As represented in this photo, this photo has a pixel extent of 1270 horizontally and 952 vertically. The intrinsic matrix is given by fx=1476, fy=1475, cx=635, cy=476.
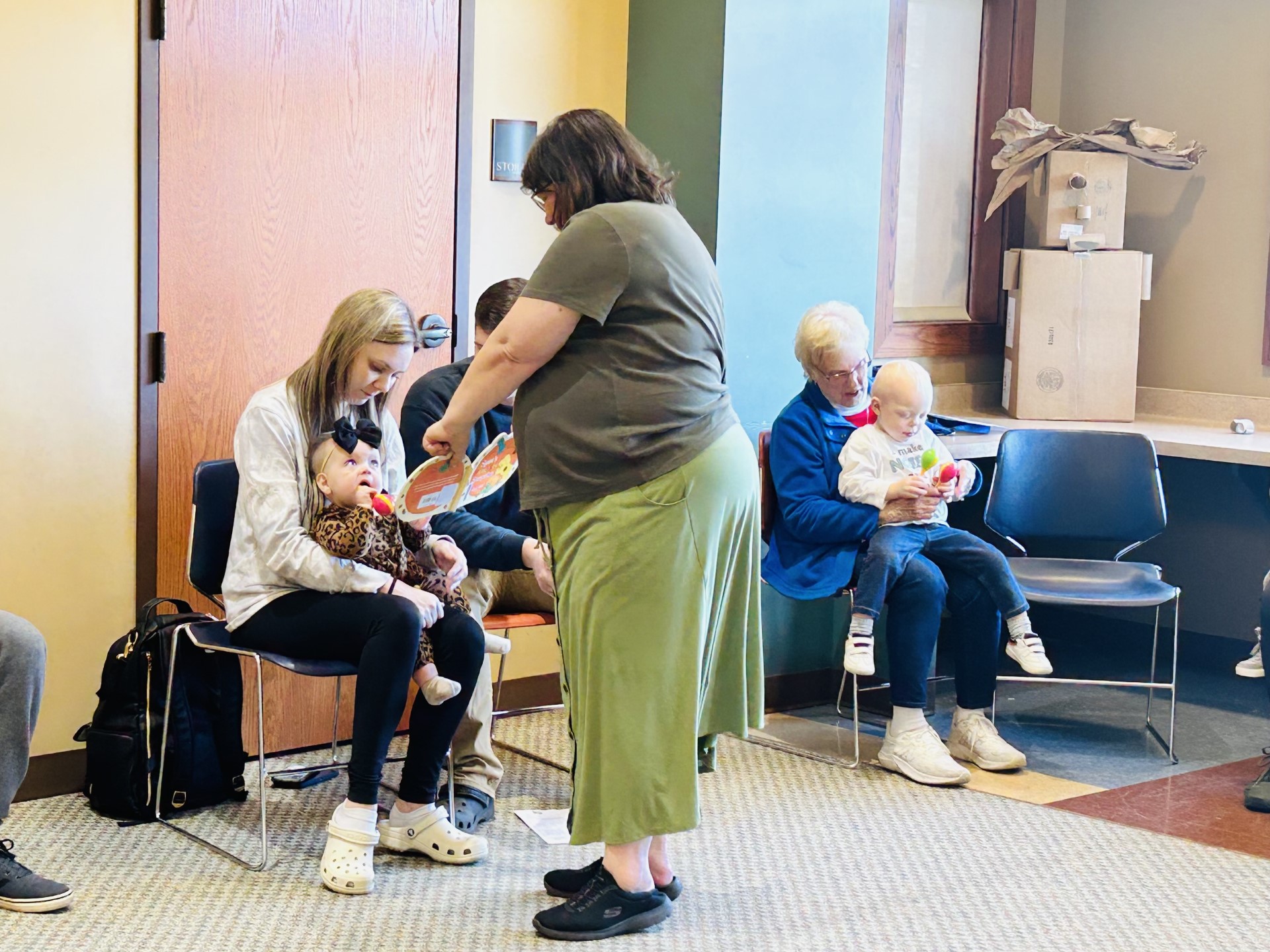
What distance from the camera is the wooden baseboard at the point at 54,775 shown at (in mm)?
3281

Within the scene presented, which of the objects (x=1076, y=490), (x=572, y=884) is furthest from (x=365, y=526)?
(x=1076, y=490)

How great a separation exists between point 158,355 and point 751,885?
1756 millimetres

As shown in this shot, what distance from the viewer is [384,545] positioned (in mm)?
2916

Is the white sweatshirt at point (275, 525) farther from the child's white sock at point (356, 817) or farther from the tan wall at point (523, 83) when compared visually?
the tan wall at point (523, 83)

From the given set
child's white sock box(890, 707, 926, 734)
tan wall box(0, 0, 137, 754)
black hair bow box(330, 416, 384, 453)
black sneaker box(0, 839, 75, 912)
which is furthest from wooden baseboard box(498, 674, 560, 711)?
black sneaker box(0, 839, 75, 912)

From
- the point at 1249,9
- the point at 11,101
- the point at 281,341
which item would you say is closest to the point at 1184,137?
the point at 1249,9

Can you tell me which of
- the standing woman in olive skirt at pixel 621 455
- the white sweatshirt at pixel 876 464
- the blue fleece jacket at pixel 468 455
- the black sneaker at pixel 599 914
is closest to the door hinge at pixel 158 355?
the blue fleece jacket at pixel 468 455

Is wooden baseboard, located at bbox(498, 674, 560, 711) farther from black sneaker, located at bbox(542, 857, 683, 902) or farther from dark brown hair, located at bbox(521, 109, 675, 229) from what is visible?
dark brown hair, located at bbox(521, 109, 675, 229)

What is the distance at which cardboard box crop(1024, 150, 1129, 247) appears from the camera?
15.6 feet

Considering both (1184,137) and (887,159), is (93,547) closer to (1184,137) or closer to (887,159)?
(887,159)

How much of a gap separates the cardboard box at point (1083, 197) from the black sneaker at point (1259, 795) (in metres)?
1.93

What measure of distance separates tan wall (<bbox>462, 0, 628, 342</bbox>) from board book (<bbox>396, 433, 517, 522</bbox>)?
109cm

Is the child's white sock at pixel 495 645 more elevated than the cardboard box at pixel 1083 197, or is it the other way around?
the cardboard box at pixel 1083 197

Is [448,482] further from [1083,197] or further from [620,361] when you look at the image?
[1083,197]
